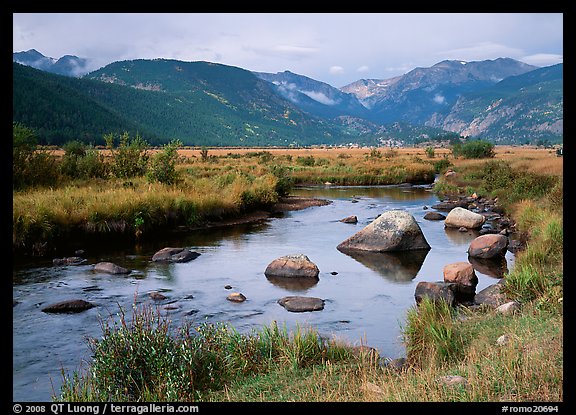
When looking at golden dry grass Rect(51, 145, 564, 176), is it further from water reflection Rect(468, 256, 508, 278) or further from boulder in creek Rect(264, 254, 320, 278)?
boulder in creek Rect(264, 254, 320, 278)

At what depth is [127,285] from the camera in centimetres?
1507

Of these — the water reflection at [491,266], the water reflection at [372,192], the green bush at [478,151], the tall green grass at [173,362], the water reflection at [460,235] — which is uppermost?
the green bush at [478,151]

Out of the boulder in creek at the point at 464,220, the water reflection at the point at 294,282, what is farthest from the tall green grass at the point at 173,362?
the boulder in creek at the point at 464,220

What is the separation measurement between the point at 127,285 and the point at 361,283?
6.46 m

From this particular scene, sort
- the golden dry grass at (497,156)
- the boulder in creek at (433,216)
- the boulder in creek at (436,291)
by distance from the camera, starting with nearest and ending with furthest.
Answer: the boulder in creek at (436,291)
the boulder in creek at (433,216)
the golden dry grass at (497,156)

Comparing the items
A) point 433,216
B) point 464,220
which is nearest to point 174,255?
point 464,220

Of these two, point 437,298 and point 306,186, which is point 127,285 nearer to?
point 437,298

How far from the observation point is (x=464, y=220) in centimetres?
2508

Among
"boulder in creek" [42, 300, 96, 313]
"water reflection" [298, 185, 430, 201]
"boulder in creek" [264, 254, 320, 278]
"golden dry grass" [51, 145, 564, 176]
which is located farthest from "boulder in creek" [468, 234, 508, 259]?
"water reflection" [298, 185, 430, 201]

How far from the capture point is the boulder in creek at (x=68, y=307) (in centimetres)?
1265

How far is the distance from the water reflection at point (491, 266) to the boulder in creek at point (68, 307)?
11.2 m

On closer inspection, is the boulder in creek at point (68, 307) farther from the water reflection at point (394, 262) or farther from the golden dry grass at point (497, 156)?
the golden dry grass at point (497, 156)

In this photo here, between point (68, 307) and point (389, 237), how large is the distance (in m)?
11.8

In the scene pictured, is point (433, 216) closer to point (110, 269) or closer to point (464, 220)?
point (464, 220)
